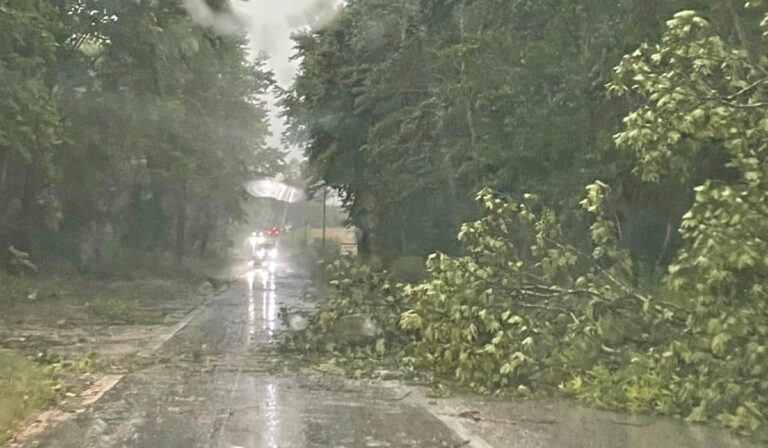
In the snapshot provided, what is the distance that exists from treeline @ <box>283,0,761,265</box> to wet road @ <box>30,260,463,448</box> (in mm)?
5013

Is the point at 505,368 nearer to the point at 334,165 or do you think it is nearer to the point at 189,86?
the point at 334,165

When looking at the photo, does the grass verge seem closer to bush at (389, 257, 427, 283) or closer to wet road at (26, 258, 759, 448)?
wet road at (26, 258, 759, 448)

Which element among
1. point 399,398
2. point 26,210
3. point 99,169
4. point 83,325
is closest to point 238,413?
point 399,398

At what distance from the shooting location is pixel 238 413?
10.5 m

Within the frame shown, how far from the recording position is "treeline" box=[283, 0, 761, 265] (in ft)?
56.6

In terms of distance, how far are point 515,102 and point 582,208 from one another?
3.35 meters

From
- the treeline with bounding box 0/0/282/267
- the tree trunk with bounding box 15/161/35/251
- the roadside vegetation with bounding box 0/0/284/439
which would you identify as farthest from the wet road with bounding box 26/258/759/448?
the tree trunk with bounding box 15/161/35/251

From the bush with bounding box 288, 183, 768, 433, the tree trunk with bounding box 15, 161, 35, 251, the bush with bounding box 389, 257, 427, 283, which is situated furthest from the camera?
the tree trunk with bounding box 15, 161, 35, 251

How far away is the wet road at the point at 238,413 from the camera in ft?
29.8

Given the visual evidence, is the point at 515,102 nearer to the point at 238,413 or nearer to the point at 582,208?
the point at 582,208

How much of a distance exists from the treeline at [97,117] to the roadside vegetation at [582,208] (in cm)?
842

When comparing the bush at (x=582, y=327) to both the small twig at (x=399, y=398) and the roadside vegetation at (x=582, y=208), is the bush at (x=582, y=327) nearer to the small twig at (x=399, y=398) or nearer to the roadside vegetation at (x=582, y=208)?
the roadside vegetation at (x=582, y=208)

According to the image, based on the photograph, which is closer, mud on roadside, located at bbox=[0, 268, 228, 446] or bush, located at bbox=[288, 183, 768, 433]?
bush, located at bbox=[288, 183, 768, 433]

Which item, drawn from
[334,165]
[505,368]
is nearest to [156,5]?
[334,165]
